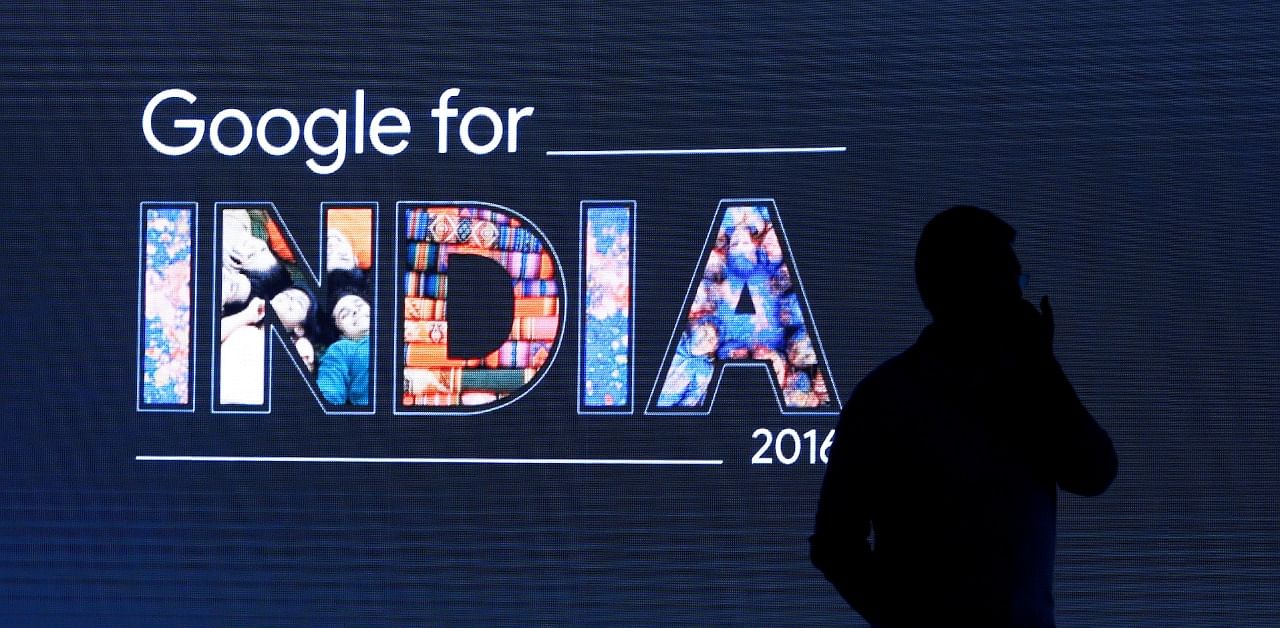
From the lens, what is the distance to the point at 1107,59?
12.2ft

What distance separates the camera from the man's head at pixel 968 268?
4.57 feet

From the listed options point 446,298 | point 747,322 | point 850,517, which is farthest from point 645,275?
point 850,517

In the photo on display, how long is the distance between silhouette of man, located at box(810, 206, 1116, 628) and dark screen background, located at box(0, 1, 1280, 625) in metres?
2.30

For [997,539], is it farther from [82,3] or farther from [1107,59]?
[82,3]

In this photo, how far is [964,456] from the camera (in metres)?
→ 1.39

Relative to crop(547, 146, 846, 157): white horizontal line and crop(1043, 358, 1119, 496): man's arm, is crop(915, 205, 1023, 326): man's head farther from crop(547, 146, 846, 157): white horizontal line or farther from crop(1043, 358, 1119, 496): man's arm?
crop(547, 146, 846, 157): white horizontal line

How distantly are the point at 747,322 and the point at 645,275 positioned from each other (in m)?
0.31

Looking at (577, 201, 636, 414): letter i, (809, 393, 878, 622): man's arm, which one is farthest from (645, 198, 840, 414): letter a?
(809, 393, 878, 622): man's arm

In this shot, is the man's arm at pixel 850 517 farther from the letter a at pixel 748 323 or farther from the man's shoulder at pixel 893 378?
the letter a at pixel 748 323

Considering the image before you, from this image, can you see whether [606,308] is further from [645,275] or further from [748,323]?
[748,323]

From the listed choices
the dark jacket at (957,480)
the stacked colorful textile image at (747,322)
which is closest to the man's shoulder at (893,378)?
the dark jacket at (957,480)

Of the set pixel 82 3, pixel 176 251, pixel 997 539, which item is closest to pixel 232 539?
pixel 176 251

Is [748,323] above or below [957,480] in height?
above

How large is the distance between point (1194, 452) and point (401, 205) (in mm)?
2280
